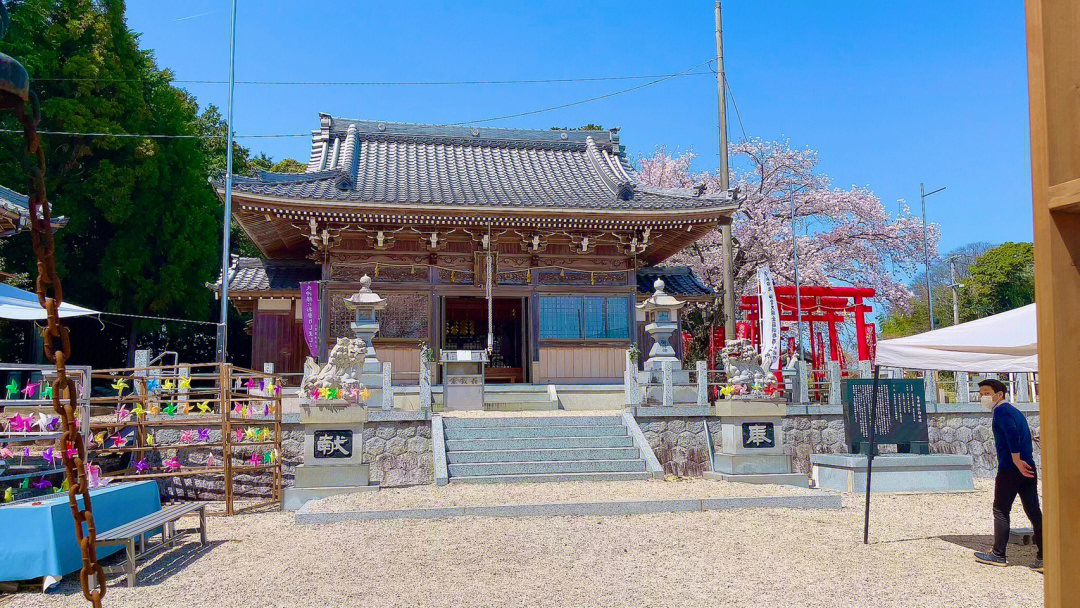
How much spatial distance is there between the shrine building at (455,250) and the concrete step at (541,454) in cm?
485

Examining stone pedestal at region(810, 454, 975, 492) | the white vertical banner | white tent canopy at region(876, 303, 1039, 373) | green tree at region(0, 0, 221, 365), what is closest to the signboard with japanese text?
stone pedestal at region(810, 454, 975, 492)

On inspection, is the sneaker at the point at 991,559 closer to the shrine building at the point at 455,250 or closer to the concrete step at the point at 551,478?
the concrete step at the point at 551,478

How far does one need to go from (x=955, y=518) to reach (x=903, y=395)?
3241 mm

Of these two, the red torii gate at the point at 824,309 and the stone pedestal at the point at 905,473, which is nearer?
the stone pedestal at the point at 905,473

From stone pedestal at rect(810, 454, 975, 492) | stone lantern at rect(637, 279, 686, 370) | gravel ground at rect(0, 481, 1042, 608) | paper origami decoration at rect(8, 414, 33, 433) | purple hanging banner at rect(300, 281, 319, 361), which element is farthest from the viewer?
purple hanging banner at rect(300, 281, 319, 361)

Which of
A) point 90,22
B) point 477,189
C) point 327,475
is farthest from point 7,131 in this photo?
point 327,475

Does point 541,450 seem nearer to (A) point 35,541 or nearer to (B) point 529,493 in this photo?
(B) point 529,493

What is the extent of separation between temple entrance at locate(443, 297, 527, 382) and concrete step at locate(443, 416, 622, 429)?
26.1 feet

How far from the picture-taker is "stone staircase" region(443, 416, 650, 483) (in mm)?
11000

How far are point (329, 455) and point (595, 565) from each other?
206 inches

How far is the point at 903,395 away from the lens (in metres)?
11.9

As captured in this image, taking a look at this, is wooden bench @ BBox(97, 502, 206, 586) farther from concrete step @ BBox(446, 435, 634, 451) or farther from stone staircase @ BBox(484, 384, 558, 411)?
stone staircase @ BBox(484, 384, 558, 411)

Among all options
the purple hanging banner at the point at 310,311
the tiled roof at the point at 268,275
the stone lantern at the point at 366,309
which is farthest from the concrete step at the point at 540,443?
the tiled roof at the point at 268,275

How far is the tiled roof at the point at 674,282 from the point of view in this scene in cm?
1855
